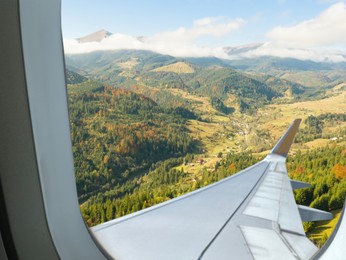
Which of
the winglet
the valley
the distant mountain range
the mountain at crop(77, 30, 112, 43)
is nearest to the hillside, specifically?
the distant mountain range

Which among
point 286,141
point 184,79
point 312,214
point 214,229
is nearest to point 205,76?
point 184,79

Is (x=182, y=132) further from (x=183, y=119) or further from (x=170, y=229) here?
(x=170, y=229)

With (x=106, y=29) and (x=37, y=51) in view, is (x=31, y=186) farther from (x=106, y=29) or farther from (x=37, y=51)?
(x=106, y=29)

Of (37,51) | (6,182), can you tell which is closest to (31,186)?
(6,182)

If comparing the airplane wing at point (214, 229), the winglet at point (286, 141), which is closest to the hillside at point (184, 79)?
the winglet at point (286, 141)

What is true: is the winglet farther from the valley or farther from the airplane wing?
the valley

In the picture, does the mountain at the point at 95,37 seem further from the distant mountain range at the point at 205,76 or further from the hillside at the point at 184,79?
the hillside at the point at 184,79
